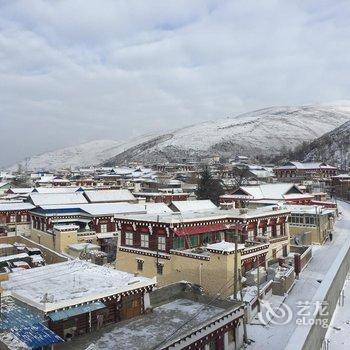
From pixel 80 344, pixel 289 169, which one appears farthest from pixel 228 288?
pixel 289 169

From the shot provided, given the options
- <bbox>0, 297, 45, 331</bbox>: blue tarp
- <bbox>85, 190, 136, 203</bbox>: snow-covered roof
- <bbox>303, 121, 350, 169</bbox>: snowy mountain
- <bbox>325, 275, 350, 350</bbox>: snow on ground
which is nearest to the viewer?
<bbox>0, 297, 45, 331</bbox>: blue tarp

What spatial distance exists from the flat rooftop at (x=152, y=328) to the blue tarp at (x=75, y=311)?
1.31 m

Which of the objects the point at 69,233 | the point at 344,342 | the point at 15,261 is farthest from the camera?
the point at 69,233

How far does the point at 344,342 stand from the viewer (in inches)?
1141

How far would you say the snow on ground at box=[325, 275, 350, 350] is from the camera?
94.6 feet

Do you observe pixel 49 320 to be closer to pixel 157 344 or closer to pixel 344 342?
pixel 157 344

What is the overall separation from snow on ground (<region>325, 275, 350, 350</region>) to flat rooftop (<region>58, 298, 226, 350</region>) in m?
9.81

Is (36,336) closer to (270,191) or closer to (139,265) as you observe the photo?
(139,265)

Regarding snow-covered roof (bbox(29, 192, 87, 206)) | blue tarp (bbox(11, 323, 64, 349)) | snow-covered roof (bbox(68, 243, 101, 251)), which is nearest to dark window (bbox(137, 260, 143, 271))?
snow-covered roof (bbox(68, 243, 101, 251))

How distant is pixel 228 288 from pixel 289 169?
11948 cm

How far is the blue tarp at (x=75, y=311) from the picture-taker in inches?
731

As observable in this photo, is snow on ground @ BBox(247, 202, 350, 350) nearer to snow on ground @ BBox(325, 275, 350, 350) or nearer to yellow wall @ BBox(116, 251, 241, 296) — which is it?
snow on ground @ BBox(325, 275, 350, 350)

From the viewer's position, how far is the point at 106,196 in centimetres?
6925

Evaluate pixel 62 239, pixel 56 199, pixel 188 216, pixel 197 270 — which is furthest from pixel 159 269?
pixel 56 199
